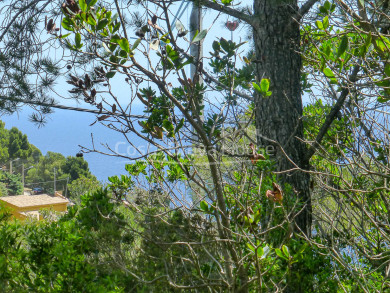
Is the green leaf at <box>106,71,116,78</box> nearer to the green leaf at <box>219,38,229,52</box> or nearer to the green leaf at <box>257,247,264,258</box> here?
the green leaf at <box>219,38,229,52</box>

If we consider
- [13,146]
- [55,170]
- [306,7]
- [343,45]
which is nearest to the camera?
[343,45]

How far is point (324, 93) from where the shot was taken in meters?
3.99

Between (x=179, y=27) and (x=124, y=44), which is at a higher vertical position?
(x=179, y=27)

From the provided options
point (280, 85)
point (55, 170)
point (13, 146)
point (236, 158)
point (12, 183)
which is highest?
point (13, 146)

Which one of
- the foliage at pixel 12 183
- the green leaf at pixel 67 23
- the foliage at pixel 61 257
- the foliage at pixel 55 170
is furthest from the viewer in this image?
the foliage at pixel 55 170

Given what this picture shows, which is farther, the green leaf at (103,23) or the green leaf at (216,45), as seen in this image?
the green leaf at (216,45)

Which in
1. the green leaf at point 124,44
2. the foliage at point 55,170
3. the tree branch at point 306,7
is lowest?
the green leaf at point 124,44

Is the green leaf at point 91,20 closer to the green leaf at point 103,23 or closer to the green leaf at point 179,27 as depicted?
the green leaf at point 103,23

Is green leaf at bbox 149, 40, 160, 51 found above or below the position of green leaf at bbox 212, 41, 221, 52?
below

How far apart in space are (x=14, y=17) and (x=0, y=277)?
9.78 ft

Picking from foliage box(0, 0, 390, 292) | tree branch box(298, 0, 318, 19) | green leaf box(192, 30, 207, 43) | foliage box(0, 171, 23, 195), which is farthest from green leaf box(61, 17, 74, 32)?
foliage box(0, 171, 23, 195)

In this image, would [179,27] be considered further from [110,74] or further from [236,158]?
[236,158]

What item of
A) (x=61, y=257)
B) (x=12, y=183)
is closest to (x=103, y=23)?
(x=61, y=257)

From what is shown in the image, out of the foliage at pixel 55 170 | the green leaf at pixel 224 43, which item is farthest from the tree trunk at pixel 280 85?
the foliage at pixel 55 170
